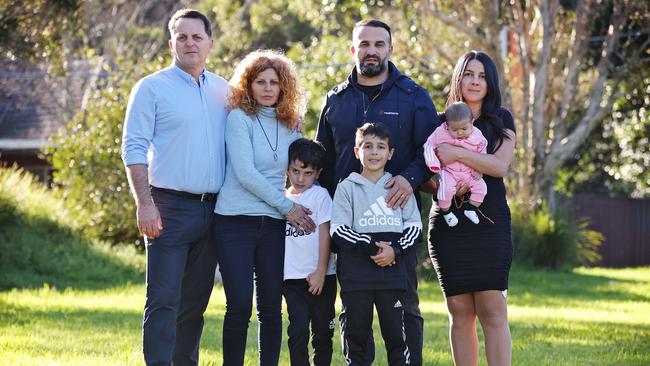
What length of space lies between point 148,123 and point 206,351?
8.57 feet

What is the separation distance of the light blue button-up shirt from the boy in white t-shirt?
0.50 metres

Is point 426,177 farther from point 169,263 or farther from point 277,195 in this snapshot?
point 169,263

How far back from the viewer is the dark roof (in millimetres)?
25234

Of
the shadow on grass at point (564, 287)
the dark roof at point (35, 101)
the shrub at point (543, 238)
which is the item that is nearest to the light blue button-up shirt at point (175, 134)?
the shadow on grass at point (564, 287)

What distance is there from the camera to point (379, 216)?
19.0ft

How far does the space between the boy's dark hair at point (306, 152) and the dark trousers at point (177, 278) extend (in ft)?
1.91

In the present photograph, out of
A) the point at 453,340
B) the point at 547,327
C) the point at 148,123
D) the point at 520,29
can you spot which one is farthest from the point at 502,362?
the point at 520,29

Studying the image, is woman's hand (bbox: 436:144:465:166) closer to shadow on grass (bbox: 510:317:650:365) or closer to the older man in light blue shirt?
the older man in light blue shirt

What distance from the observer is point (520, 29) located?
18422 mm

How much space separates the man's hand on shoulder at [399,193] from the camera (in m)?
5.76

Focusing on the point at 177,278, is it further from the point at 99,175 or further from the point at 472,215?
the point at 99,175

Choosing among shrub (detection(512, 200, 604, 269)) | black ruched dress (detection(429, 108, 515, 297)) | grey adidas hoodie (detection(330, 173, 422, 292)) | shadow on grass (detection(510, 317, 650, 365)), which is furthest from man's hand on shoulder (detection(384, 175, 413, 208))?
shrub (detection(512, 200, 604, 269))

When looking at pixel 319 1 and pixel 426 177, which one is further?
pixel 319 1

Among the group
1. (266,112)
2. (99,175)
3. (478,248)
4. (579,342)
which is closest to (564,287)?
(579,342)
